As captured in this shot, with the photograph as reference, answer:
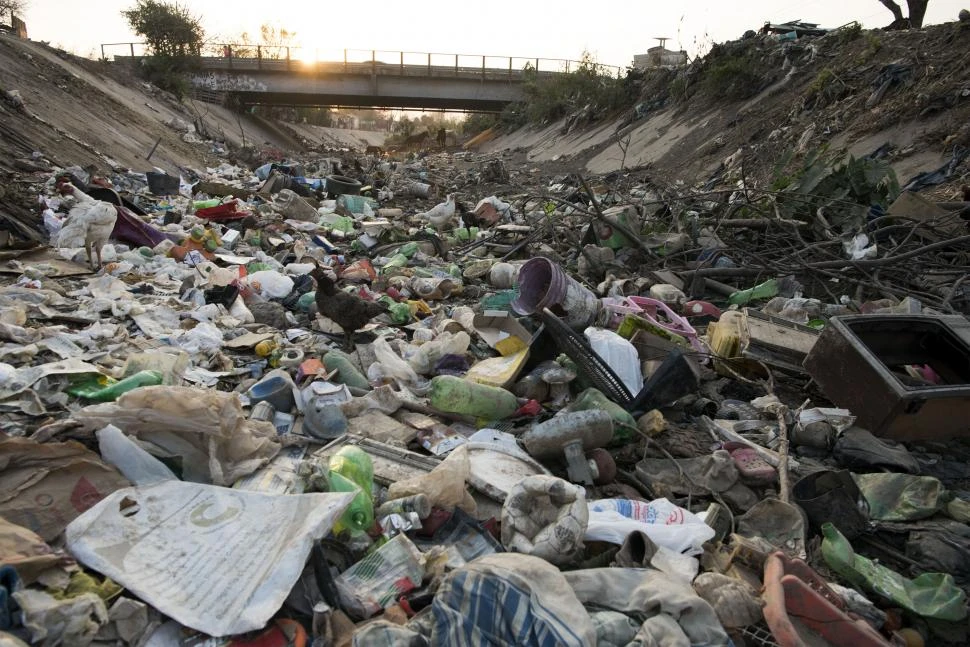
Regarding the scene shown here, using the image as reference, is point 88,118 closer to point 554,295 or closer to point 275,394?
point 275,394

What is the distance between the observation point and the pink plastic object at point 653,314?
402cm

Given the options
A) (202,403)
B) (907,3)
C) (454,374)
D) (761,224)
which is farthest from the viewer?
(907,3)

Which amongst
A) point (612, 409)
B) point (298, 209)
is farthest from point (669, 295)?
point (298, 209)

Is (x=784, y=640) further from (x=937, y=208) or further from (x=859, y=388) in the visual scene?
(x=937, y=208)

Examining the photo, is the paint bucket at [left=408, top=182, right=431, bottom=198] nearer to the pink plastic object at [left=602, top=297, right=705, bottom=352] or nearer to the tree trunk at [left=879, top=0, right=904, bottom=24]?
the pink plastic object at [left=602, top=297, right=705, bottom=352]

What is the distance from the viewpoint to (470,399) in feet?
10.1

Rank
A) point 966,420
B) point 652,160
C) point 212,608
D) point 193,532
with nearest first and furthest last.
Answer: point 212,608, point 193,532, point 966,420, point 652,160

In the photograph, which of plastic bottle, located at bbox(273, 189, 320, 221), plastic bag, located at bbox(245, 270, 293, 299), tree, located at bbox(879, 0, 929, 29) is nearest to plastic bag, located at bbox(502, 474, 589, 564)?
plastic bag, located at bbox(245, 270, 293, 299)

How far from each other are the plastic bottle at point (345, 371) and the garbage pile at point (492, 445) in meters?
0.03

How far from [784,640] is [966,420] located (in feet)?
6.55

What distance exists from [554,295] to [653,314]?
3.78 ft

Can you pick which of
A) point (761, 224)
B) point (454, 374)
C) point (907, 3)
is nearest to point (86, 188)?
point (454, 374)

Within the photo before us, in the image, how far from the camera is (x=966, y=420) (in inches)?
113

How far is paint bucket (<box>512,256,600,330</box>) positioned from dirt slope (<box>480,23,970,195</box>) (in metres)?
3.99
